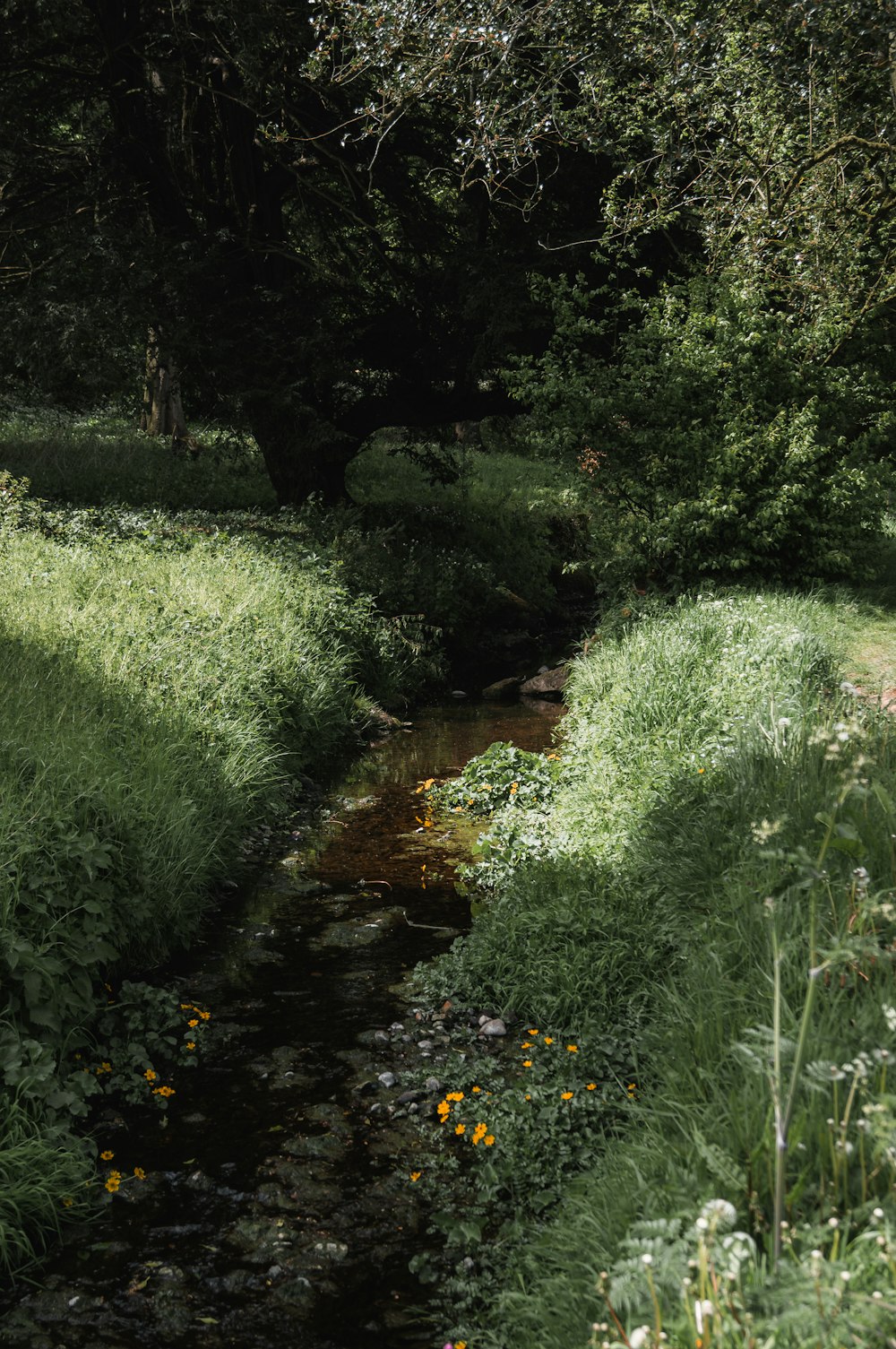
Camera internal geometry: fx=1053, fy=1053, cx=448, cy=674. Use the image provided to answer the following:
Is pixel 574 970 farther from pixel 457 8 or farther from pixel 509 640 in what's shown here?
pixel 509 640

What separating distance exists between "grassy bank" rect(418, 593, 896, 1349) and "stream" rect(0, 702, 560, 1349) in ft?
0.94

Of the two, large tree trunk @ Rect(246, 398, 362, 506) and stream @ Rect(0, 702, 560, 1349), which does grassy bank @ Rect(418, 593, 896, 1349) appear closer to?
stream @ Rect(0, 702, 560, 1349)

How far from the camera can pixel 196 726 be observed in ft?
24.9

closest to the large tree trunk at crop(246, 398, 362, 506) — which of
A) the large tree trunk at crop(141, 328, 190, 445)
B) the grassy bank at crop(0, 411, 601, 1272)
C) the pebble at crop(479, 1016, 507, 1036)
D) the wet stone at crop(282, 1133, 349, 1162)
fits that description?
the grassy bank at crop(0, 411, 601, 1272)

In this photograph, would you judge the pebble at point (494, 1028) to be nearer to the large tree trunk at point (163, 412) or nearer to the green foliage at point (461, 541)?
the green foliage at point (461, 541)

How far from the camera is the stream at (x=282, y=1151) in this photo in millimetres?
3500

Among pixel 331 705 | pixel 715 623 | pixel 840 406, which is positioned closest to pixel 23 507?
pixel 331 705

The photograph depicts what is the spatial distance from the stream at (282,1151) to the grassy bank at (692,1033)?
0.29 m

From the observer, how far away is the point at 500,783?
28.3ft

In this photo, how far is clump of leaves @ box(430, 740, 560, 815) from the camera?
26.9 feet

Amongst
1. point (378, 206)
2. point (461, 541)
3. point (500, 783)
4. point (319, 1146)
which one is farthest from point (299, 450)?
point (319, 1146)

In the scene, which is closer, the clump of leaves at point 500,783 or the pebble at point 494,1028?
the pebble at point 494,1028

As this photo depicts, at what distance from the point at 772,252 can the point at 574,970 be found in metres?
8.37

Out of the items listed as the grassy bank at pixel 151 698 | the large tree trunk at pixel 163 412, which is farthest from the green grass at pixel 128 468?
the large tree trunk at pixel 163 412
